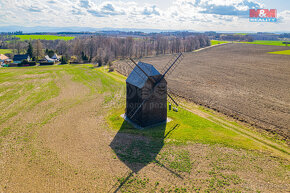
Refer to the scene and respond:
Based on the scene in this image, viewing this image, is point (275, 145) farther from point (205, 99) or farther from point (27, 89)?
point (27, 89)

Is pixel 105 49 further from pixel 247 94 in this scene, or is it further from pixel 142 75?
pixel 247 94

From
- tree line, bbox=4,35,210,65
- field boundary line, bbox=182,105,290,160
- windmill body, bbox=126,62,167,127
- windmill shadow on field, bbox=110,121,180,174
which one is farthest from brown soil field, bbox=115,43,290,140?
tree line, bbox=4,35,210,65

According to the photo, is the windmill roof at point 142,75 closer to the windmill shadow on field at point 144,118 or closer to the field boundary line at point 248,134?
the windmill shadow on field at point 144,118

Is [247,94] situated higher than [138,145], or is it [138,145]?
[247,94]

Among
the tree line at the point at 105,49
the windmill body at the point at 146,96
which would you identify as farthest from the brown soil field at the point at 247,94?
the tree line at the point at 105,49

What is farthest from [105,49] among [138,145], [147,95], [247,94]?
[138,145]

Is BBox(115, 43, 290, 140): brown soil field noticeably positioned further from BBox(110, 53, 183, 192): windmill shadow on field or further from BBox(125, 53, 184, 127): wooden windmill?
BBox(110, 53, 183, 192): windmill shadow on field
